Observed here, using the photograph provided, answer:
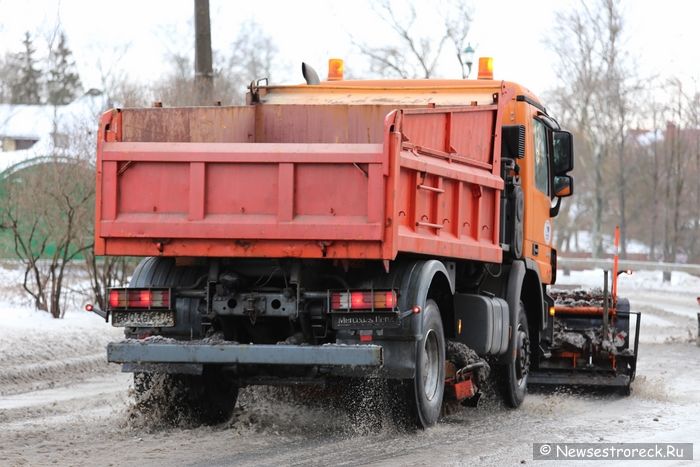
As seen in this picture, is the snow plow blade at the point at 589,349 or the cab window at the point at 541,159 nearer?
the cab window at the point at 541,159

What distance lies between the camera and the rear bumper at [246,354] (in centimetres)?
810

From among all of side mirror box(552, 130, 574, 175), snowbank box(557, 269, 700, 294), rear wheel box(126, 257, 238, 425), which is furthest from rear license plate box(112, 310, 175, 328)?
snowbank box(557, 269, 700, 294)

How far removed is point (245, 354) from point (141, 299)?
3.17 ft

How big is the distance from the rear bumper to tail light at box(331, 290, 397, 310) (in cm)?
29

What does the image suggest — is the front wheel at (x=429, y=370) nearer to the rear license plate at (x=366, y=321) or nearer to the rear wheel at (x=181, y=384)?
the rear license plate at (x=366, y=321)

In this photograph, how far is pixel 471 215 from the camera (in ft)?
32.0

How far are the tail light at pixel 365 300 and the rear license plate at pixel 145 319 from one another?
3.98 feet

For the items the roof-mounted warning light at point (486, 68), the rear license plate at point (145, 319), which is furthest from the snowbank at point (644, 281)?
the rear license plate at point (145, 319)

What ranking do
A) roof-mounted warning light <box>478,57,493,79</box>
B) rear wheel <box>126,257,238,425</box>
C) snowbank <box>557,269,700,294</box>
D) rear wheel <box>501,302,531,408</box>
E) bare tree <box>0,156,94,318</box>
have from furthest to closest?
snowbank <box>557,269,700,294</box>, bare tree <box>0,156,94,318</box>, roof-mounted warning light <box>478,57,493,79</box>, rear wheel <box>501,302,531,408</box>, rear wheel <box>126,257,238,425</box>

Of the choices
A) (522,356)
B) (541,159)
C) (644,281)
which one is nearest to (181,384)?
(522,356)

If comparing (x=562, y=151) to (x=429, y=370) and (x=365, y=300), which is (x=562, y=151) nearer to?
(x=429, y=370)

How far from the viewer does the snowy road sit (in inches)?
311

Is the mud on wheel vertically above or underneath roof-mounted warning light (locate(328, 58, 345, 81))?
underneath

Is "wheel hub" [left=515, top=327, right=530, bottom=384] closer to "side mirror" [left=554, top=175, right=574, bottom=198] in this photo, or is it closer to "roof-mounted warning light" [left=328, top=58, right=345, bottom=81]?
"side mirror" [left=554, top=175, right=574, bottom=198]
